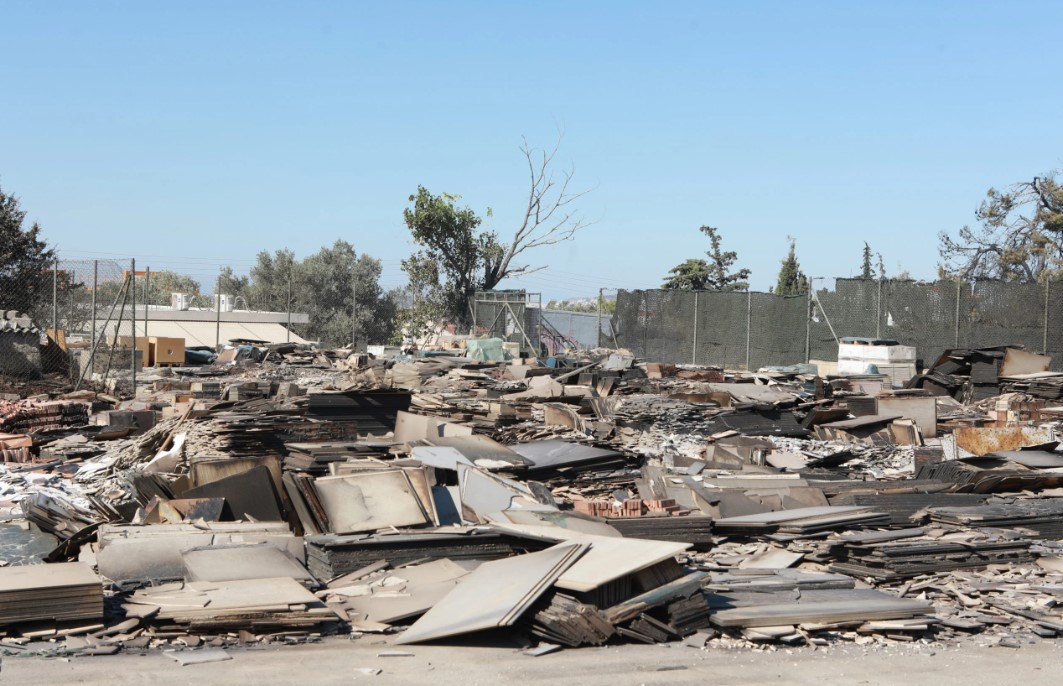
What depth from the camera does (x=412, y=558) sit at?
7555 millimetres

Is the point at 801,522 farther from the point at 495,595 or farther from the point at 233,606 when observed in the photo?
the point at 233,606

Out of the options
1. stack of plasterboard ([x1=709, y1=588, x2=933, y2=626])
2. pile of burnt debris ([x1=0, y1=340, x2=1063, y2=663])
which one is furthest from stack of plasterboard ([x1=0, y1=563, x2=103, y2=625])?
stack of plasterboard ([x1=709, y1=588, x2=933, y2=626])

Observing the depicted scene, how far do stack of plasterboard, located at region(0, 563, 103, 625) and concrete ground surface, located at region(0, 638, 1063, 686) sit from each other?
393 mm

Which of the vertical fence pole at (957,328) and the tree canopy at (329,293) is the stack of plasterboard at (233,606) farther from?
the tree canopy at (329,293)

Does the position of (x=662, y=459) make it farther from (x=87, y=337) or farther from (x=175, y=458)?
(x=87, y=337)

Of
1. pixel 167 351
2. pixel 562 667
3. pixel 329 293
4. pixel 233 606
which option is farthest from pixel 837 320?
pixel 329 293

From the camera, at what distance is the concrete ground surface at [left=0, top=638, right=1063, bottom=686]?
5555 mm

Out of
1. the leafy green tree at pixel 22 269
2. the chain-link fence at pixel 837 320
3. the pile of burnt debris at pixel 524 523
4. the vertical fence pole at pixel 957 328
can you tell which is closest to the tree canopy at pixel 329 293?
the leafy green tree at pixel 22 269

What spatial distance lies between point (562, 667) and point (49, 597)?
3050mm

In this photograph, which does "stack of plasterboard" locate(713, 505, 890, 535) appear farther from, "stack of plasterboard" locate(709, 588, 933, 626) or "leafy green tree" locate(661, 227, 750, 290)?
"leafy green tree" locate(661, 227, 750, 290)

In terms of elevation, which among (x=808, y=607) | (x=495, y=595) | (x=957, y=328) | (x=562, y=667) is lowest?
(x=562, y=667)

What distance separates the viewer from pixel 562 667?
19.2ft

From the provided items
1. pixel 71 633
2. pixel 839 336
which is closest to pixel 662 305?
pixel 839 336

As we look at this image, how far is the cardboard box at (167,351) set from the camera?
2781 cm
